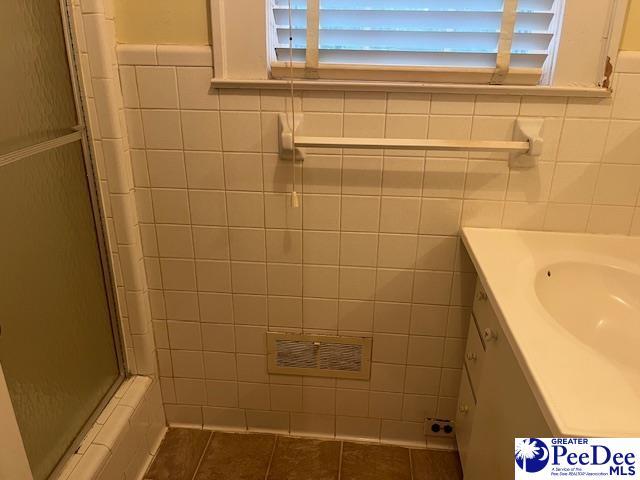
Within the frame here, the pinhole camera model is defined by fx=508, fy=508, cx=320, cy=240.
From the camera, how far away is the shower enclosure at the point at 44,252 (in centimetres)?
110

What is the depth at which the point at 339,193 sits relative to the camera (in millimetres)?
1426

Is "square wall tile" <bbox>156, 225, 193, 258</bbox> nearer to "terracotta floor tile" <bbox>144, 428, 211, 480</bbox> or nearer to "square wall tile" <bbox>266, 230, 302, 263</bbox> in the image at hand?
"square wall tile" <bbox>266, 230, 302, 263</bbox>

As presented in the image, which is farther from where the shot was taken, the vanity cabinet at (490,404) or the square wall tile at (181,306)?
the square wall tile at (181,306)

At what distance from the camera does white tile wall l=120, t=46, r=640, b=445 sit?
133 centimetres

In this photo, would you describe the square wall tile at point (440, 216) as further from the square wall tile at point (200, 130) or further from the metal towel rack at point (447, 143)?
the square wall tile at point (200, 130)

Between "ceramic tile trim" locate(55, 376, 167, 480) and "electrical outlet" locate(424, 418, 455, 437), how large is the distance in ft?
2.98

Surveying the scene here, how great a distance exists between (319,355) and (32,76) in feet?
3.60

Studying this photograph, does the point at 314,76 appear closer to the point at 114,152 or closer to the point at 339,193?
the point at 339,193

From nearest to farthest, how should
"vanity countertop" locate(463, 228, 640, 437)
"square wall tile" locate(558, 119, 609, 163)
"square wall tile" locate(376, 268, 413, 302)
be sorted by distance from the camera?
"vanity countertop" locate(463, 228, 640, 437)
"square wall tile" locate(558, 119, 609, 163)
"square wall tile" locate(376, 268, 413, 302)

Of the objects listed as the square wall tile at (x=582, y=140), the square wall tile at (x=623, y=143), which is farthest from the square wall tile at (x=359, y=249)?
the square wall tile at (x=623, y=143)

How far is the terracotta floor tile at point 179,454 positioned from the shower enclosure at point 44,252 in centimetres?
30

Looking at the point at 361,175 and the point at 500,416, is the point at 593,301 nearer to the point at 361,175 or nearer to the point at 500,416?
the point at 500,416

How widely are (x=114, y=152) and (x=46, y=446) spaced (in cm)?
78

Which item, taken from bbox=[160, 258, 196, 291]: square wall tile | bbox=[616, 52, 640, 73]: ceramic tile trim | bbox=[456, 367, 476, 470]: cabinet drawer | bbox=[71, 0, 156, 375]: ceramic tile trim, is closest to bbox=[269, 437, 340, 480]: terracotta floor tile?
bbox=[456, 367, 476, 470]: cabinet drawer
